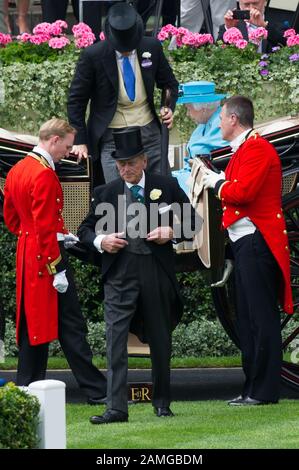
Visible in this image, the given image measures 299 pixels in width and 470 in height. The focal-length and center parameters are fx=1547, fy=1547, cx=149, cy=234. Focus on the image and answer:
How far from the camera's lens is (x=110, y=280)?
389 inches

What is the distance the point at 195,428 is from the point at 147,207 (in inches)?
59.6

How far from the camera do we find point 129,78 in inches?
420

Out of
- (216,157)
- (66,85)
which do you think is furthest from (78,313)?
(66,85)

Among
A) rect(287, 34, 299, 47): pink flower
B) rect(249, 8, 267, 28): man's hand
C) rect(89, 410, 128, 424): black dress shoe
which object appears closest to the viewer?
rect(89, 410, 128, 424): black dress shoe

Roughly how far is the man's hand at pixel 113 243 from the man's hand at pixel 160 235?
0.54 feet

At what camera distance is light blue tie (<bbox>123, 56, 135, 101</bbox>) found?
10664 millimetres

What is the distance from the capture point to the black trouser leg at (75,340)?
34.1 ft

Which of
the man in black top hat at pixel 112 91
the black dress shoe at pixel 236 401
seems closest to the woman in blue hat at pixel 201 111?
the man in black top hat at pixel 112 91

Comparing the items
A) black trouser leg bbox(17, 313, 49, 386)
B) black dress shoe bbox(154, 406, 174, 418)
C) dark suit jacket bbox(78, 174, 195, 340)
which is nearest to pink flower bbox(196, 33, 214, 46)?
dark suit jacket bbox(78, 174, 195, 340)

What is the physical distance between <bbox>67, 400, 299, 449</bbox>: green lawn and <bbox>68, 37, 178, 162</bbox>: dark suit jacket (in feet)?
6.23

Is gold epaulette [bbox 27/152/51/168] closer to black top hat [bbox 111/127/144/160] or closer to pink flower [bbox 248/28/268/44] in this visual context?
black top hat [bbox 111/127/144/160]

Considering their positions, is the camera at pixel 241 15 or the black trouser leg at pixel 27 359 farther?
the camera at pixel 241 15

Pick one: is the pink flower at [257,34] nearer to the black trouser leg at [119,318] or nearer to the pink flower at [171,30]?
the pink flower at [171,30]

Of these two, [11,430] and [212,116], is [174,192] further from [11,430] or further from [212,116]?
[11,430]
